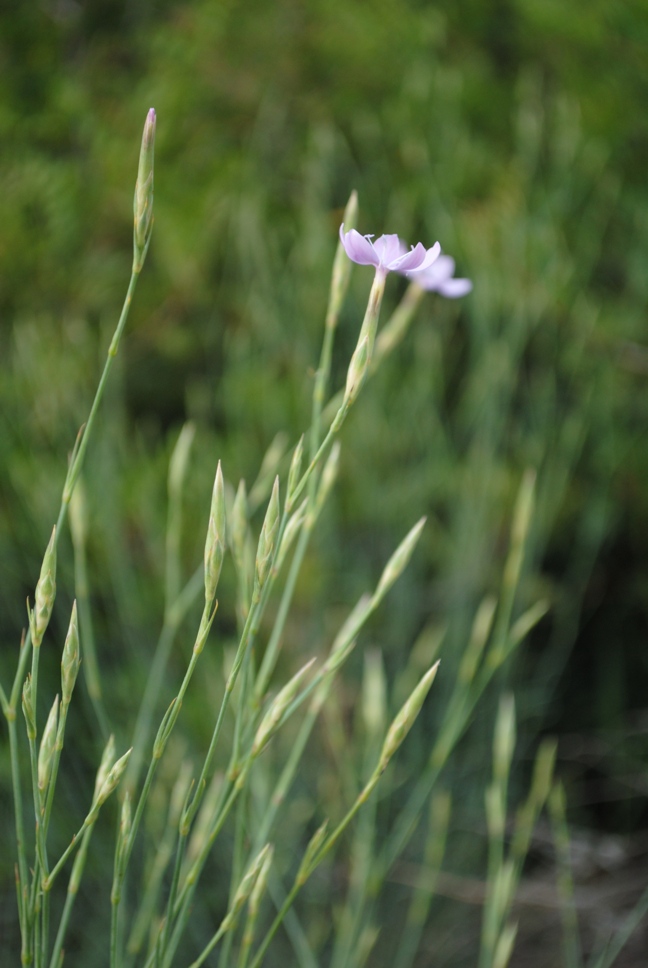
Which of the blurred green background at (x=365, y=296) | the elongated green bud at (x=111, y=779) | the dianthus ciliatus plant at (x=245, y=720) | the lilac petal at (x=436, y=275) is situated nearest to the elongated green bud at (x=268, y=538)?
the dianthus ciliatus plant at (x=245, y=720)

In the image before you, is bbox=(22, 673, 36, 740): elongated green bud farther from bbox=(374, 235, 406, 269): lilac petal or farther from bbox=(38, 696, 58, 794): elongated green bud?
bbox=(374, 235, 406, 269): lilac petal

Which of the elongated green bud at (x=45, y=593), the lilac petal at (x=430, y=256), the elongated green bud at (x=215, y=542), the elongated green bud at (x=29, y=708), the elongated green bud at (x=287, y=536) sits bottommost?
the elongated green bud at (x=29, y=708)

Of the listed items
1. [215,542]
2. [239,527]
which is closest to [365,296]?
[239,527]

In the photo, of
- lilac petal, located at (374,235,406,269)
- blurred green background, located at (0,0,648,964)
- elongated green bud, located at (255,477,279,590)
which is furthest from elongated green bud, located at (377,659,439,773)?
blurred green background, located at (0,0,648,964)

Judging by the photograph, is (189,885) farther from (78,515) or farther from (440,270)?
(440,270)

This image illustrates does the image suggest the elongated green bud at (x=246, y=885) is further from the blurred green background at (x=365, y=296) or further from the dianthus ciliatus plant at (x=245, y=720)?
the blurred green background at (x=365, y=296)
